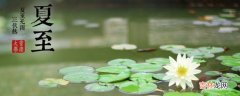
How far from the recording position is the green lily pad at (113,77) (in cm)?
165

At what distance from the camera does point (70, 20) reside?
3.19 meters

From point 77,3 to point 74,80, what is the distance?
227cm

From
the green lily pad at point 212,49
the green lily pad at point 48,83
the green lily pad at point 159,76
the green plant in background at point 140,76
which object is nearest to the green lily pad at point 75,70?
the green plant in background at point 140,76

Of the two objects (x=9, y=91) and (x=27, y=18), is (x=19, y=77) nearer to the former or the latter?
(x=9, y=91)

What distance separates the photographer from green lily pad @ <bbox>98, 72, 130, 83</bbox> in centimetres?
165

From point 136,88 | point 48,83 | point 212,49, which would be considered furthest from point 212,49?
point 48,83

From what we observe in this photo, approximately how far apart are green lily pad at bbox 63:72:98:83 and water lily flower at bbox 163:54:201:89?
0.35 meters

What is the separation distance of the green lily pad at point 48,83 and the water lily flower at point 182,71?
487 mm

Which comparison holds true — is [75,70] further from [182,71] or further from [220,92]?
[220,92]

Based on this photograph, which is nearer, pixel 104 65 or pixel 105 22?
pixel 104 65

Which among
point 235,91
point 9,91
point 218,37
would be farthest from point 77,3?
point 235,91

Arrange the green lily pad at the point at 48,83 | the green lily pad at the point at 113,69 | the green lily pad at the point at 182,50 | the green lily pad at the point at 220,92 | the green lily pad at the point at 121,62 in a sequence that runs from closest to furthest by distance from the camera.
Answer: the green lily pad at the point at 220,92
the green lily pad at the point at 48,83
the green lily pad at the point at 113,69
the green lily pad at the point at 121,62
the green lily pad at the point at 182,50

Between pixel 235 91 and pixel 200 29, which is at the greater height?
pixel 200 29

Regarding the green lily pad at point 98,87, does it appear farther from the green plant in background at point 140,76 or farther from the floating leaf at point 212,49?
the floating leaf at point 212,49
